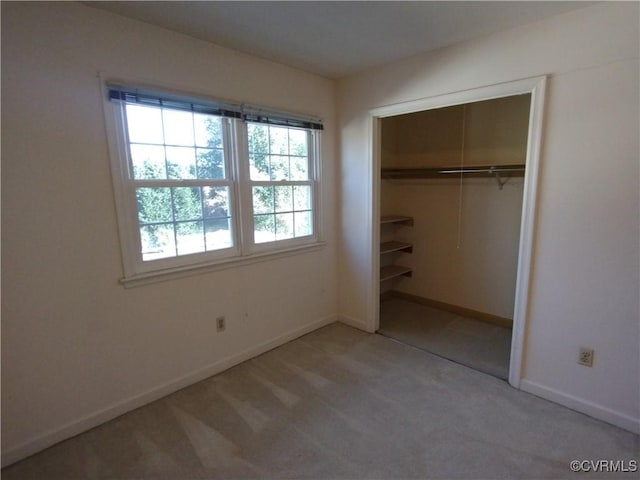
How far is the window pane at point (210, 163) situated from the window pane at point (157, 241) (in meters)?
0.45

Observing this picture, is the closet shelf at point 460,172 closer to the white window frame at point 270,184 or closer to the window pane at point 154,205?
the white window frame at point 270,184

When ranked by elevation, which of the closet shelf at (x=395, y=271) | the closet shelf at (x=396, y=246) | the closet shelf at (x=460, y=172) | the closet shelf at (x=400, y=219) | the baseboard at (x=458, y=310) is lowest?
the baseboard at (x=458, y=310)

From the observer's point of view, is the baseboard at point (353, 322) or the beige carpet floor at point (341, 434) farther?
the baseboard at point (353, 322)

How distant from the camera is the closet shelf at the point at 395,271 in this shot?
3844mm

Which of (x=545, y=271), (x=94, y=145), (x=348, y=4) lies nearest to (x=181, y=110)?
(x=94, y=145)

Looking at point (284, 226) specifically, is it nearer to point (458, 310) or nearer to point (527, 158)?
point (527, 158)

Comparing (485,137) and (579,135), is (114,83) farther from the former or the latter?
(485,137)

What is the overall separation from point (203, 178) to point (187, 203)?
8.5 inches

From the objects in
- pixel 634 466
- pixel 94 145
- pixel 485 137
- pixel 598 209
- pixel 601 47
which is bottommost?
pixel 634 466

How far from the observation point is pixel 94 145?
187 cm

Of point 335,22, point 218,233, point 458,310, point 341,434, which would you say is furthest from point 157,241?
point 458,310

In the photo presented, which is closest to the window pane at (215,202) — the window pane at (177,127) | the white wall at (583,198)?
the window pane at (177,127)

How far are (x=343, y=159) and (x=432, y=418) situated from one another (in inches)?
89.4

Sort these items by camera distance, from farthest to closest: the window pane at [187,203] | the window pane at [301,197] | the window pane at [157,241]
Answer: the window pane at [301,197], the window pane at [187,203], the window pane at [157,241]
